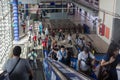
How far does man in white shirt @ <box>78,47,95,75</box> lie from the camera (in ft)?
21.3

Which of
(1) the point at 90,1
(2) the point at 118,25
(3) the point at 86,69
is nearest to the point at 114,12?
(2) the point at 118,25

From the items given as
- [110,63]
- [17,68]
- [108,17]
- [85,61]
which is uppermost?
[17,68]

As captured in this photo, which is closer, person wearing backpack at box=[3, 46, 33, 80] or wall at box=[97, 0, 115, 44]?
person wearing backpack at box=[3, 46, 33, 80]

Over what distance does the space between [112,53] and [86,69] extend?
2196mm

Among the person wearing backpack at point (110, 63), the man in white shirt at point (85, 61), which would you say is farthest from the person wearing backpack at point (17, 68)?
the man in white shirt at point (85, 61)

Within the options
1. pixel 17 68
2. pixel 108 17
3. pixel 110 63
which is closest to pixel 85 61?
pixel 110 63

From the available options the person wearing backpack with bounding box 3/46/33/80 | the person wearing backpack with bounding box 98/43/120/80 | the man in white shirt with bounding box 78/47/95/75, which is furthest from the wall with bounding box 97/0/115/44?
the person wearing backpack with bounding box 3/46/33/80

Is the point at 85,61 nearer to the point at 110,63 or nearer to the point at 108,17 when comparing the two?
the point at 110,63

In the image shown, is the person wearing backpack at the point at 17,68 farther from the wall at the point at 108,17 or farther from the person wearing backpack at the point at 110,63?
the wall at the point at 108,17

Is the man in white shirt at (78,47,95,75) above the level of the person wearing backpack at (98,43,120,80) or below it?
below

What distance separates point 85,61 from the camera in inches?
256

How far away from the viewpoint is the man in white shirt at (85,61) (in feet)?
21.3

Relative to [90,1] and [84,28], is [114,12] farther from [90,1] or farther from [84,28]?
[90,1]

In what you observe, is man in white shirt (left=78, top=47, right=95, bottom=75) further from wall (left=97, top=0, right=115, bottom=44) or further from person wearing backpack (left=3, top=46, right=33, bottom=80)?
wall (left=97, top=0, right=115, bottom=44)
